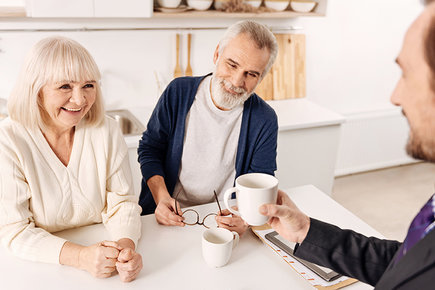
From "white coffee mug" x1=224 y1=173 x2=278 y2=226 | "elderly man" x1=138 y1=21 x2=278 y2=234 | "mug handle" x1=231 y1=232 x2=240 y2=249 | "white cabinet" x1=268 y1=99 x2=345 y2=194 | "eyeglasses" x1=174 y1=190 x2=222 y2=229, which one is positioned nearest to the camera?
"white coffee mug" x1=224 y1=173 x2=278 y2=226

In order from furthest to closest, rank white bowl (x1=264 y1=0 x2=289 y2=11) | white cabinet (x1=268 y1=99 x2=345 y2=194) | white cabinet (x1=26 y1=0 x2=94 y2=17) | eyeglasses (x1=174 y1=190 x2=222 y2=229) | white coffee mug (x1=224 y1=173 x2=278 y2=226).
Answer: white bowl (x1=264 y1=0 x2=289 y2=11)
white cabinet (x1=268 y1=99 x2=345 y2=194)
white cabinet (x1=26 y1=0 x2=94 y2=17)
eyeglasses (x1=174 y1=190 x2=222 y2=229)
white coffee mug (x1=224 y1=173 x2=278 y2=226)

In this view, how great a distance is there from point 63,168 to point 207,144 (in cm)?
62

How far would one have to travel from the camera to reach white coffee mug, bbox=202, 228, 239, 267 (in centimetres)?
122

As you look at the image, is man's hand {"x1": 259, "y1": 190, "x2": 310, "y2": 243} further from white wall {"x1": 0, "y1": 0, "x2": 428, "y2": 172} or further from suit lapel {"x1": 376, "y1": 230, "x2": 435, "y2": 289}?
white wall {"x1": 0, "y1": 0, "x2": 428, "y2": 172}

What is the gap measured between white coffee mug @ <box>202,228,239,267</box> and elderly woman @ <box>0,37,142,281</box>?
19 centimetres

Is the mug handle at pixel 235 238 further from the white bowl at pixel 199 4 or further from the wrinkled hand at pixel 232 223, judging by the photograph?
the white bowl at pixel 199 4

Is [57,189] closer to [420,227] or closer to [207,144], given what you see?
[207,144]

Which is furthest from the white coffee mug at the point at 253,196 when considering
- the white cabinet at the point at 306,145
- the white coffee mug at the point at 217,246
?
the white cabinet at the point at 306,145

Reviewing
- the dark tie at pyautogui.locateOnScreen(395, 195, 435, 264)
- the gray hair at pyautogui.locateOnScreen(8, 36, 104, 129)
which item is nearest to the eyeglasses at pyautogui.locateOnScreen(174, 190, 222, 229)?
the gray hair at pyautogui.locateOnScreen(8, 36, 104, 129)

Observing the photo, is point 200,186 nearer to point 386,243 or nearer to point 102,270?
point 102,270

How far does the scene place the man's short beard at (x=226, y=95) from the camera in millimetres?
1669

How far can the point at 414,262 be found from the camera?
0.85m

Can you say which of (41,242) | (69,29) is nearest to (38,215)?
(41,242)

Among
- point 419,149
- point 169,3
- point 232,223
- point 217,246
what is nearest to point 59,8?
point 169,3
